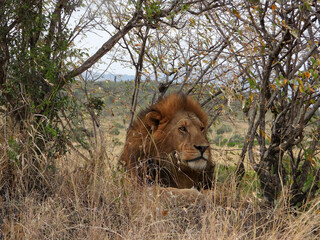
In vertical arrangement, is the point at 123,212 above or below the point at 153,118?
below

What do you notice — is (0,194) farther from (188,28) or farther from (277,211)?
(188,28)

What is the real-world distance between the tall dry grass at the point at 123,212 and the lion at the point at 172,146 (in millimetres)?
268

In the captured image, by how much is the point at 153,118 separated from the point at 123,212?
46.9 inches

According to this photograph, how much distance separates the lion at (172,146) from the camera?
4.26 meters

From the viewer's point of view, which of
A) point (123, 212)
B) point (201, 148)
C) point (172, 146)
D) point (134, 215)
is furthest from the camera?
point (172, 146)

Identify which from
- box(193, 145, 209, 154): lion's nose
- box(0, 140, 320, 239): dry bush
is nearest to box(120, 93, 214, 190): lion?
box(193, 145, 209, 154): lion's nose

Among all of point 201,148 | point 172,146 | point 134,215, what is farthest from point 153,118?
point 134,215

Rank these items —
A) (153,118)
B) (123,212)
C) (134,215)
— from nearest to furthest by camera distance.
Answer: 1. (134,215)
2. (123,212)
3. (153,118)

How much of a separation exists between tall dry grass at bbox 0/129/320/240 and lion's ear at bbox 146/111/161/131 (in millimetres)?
648

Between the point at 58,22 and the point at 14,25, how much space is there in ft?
1.90

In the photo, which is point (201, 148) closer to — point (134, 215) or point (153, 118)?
point (153, 118)

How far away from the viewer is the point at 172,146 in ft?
14.6

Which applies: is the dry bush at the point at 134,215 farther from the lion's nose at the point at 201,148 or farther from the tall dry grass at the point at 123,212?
the lion's nose at the point at 201,148

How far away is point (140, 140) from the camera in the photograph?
185 inches
